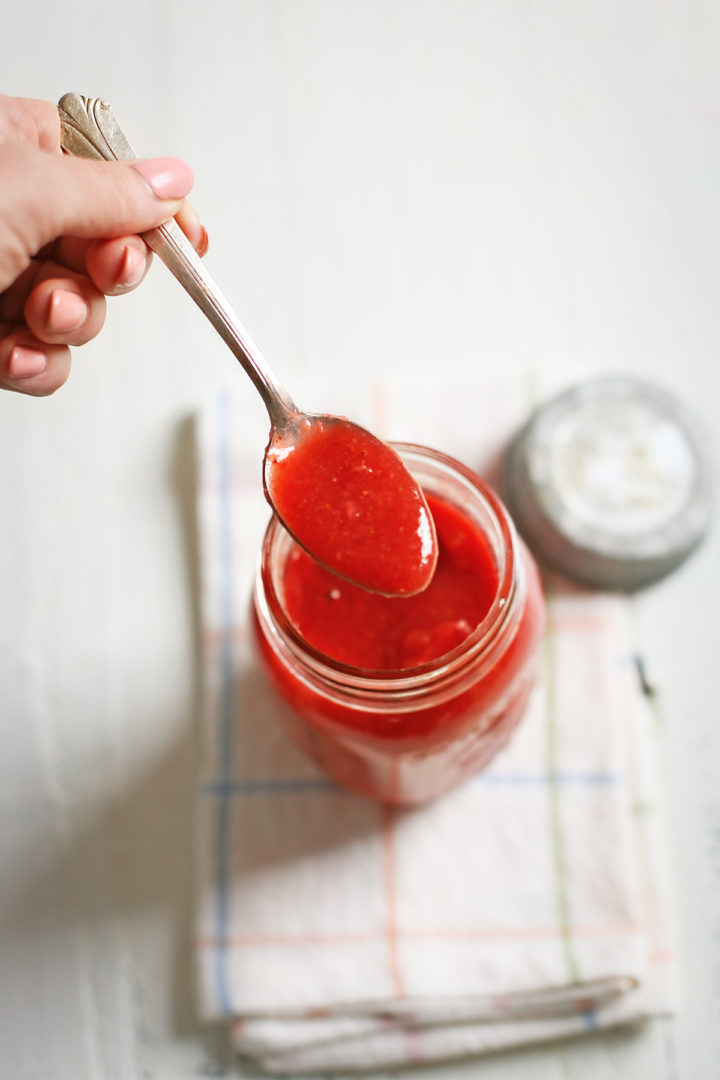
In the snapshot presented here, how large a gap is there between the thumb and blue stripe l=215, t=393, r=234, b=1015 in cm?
38

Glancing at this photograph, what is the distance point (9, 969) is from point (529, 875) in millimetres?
598

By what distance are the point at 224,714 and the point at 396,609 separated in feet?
1.09

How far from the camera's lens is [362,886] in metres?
1.07

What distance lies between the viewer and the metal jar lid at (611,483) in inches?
43.9

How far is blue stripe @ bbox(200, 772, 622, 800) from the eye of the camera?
42.8 inches

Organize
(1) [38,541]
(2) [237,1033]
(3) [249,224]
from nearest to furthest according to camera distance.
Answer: (2) [237,1033] < (1) [38,541] < (3) [249,224]

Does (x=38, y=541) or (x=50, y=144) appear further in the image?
(x=38, y=541)

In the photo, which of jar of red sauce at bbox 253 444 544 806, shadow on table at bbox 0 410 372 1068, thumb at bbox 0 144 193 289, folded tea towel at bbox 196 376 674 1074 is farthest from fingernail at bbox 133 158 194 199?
shadow on table at bbox 0 410 372 1068

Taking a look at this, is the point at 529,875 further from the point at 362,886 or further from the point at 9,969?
the point at 9,969

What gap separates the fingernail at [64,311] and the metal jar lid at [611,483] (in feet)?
1.72

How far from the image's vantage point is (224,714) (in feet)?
3.65

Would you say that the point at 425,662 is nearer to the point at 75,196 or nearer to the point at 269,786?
the point at 269,786

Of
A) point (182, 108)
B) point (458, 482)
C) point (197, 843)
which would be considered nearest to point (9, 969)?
point (197, 843)

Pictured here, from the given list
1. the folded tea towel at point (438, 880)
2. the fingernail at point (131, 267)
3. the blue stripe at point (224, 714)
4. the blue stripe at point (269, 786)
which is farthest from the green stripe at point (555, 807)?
the fingernail at point (131, 267)
